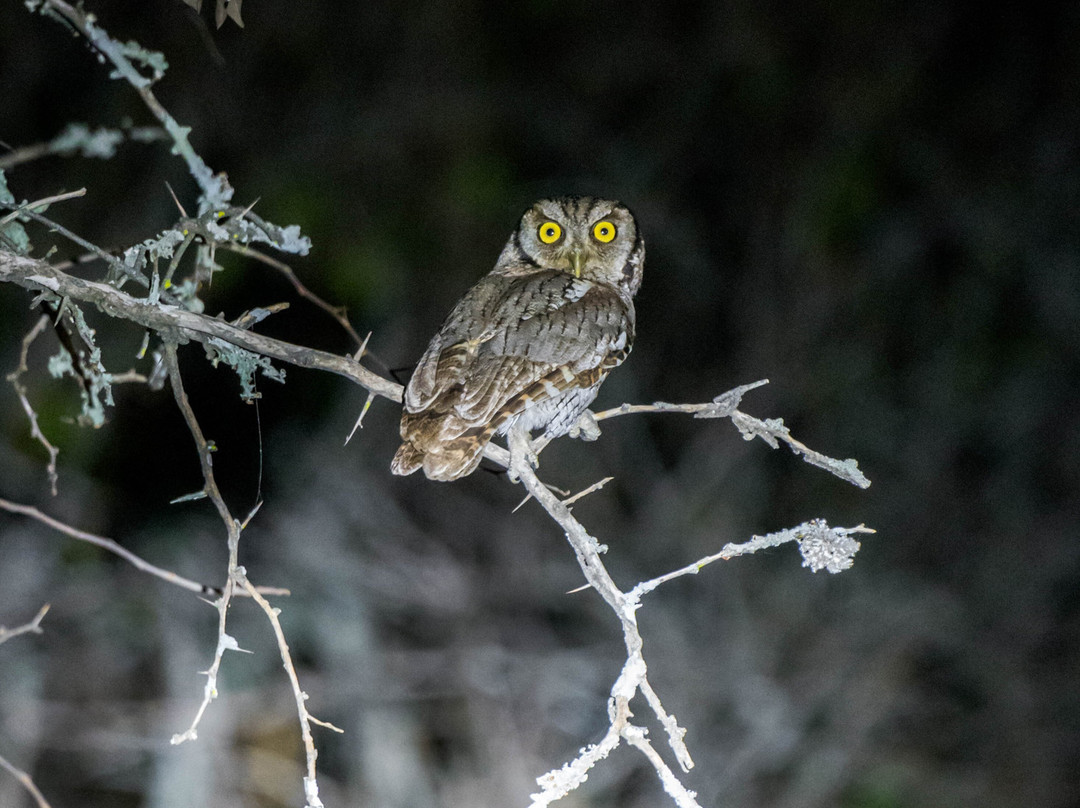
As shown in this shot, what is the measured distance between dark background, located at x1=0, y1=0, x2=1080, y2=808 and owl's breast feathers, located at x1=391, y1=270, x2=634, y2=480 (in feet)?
10.5

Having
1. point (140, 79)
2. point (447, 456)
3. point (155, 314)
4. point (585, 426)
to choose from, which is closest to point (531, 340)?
point (585, 426)

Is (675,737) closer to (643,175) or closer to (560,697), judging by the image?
(560,697)

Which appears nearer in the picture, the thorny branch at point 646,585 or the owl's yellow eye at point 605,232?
the thorny branch at point 646,585

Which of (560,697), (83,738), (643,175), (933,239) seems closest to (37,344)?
(83,738)

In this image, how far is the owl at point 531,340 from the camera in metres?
2.08

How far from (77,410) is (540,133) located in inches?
151

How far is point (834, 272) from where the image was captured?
725 centimetres

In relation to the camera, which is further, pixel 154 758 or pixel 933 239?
pixel 933 239

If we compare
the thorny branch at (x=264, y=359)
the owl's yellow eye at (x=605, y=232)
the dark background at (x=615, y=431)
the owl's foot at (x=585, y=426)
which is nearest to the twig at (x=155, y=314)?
the thorny branch at (x=264, y=359)

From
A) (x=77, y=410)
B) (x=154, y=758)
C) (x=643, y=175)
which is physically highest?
(x=643, y=175)

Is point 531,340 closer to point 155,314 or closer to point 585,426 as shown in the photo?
point 585,426

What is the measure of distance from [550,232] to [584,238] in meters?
0.10

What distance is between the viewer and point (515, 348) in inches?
90.2

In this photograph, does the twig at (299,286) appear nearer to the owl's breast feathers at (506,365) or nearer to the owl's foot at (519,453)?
the owl's breast feathers at (506,365)
